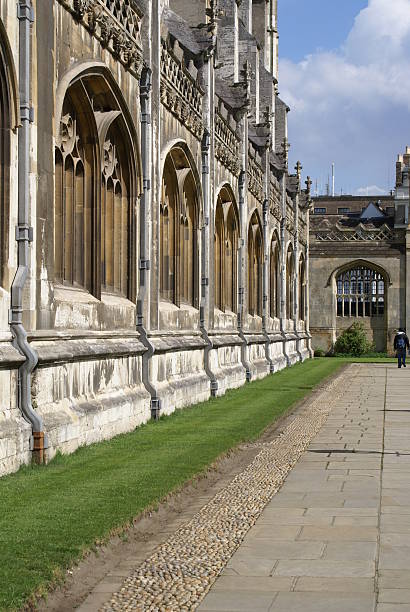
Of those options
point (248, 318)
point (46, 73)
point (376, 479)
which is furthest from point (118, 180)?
point (248, 318)

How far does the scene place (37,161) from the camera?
32.6ft

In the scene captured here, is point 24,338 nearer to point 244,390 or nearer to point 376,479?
point 376,479

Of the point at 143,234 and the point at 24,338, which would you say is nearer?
the point at 24,338

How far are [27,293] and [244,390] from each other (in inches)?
496

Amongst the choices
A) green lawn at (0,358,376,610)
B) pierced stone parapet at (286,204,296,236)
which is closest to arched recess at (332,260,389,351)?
pierced stone parapet at (286,204,296,236)

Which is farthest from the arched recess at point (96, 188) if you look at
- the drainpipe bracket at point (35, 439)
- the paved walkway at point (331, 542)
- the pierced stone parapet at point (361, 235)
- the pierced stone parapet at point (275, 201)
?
the pierced stone parapet at point (361, 235)

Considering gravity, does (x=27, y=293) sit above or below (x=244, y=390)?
above

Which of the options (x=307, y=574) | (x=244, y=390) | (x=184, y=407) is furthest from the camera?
(x=244, y=390)

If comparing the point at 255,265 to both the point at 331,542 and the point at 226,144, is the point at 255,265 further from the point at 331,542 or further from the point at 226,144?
the point at 331,542

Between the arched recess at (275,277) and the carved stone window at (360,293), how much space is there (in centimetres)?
2091

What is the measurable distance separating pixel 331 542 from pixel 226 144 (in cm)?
1750

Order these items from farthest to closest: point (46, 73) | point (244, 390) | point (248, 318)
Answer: point (248, 318) → point (244, 390) → point (46, 73)

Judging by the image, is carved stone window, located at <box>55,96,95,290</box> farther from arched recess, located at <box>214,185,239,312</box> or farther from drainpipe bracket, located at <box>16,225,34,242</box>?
arched recess, located at <box>214,185,239,312</box>

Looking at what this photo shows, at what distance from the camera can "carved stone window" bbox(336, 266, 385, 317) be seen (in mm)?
59031
